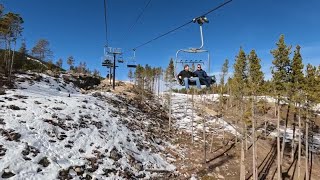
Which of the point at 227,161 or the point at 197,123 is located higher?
the point at 197,123

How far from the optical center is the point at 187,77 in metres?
16.2

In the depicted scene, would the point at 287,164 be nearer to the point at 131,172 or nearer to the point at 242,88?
the point at 242,88

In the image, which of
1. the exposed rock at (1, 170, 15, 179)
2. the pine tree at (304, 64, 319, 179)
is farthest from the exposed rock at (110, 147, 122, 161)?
the pine tree at (304, 64, 319, 179)

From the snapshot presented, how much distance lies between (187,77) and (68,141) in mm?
14526

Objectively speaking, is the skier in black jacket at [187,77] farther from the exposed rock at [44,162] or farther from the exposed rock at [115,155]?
the exposed rock at [115,155]

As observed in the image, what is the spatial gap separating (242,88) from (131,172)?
16.5 meters

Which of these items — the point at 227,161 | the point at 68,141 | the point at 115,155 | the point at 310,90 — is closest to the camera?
the point at 68,141

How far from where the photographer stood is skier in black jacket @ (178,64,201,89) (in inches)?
630

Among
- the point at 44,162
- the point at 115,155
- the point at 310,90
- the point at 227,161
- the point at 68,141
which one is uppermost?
the point at 310,90

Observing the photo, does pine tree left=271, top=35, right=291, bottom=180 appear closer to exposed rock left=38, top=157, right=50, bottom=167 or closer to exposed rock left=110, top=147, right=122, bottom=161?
exposed rock left=110, top=147, right=122, bottom=161

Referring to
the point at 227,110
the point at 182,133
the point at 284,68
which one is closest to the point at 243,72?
the point at 284,68

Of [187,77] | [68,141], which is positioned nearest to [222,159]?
[68,141]

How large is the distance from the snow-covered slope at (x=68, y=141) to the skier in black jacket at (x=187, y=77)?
11.1m

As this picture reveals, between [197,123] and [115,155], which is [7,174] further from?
[197,123]
